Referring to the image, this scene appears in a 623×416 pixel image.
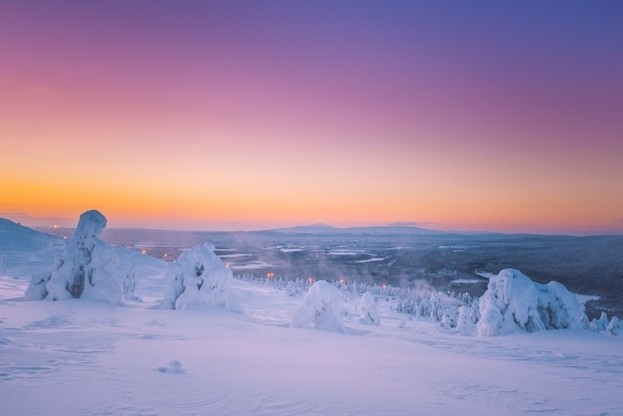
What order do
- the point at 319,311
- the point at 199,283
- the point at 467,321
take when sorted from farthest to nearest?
the point at 467,321
the point at 199,283
the point at 319,311

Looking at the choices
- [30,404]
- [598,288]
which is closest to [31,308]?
[30,404]

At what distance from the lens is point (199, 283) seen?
77.7 feet

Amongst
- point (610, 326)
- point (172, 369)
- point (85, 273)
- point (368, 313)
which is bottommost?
point (368, 313)

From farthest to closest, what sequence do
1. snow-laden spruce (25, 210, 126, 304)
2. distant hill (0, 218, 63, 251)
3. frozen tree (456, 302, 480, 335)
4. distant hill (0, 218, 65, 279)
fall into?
distant hill (0, 218, 63, 251)
distant hill (0, 218, 65, 279)
frozen tree (456, 302, 480, 335)
snow-laden spruce (25, 210, 126, 304)

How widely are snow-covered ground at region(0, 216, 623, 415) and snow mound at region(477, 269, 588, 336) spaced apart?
134 inches

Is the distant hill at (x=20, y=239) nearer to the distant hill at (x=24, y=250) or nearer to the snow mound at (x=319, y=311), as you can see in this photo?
the distant hill at (x=24, y=250)

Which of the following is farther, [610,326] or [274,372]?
[610,326]

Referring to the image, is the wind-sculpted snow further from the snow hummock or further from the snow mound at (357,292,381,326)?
the snow mound at (357,292,381,326)

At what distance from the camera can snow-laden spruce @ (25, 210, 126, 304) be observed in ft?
73.6

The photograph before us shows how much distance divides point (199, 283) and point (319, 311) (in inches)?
296

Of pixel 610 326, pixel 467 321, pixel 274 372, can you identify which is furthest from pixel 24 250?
pixel 610 326

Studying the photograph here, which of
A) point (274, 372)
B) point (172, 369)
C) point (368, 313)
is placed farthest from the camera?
point (368, 313)

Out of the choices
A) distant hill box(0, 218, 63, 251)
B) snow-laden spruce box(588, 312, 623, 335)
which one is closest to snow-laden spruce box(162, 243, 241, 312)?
snow-laden spruce box(588, 312, 623, 335)

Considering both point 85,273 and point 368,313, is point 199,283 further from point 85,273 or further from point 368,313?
point 368,313
